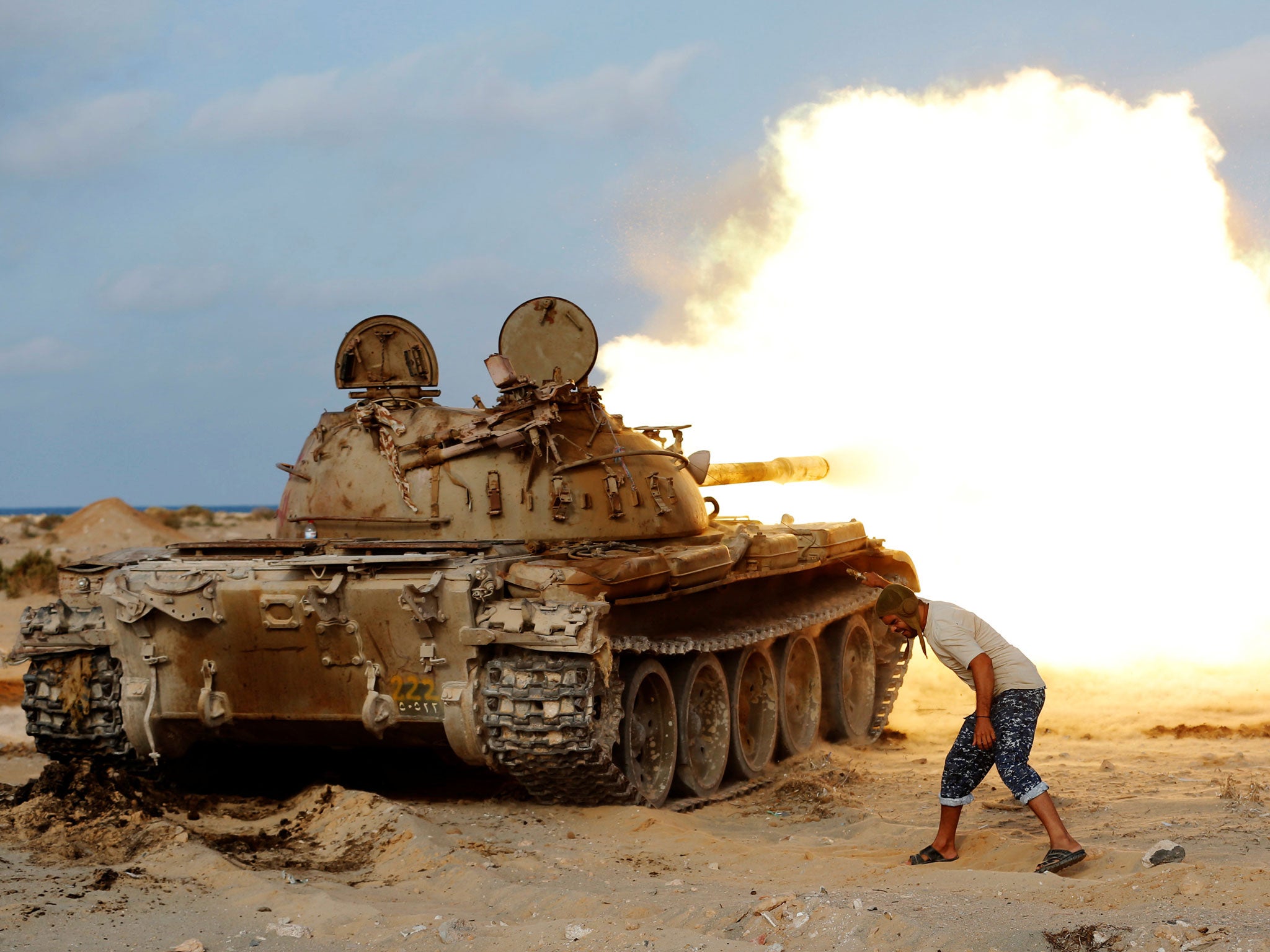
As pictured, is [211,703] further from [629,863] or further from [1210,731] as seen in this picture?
[1210,731]

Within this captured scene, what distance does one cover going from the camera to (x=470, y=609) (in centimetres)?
880

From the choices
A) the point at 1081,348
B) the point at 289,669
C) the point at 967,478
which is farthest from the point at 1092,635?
the point at 289,669

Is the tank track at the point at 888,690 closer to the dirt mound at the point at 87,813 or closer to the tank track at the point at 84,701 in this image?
the dirt mound at the point at 87,813

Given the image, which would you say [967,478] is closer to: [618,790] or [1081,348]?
[1081,348]

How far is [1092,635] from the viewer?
1788 cm

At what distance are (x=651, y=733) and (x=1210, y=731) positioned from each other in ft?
18.6

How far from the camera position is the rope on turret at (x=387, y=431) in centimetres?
1061

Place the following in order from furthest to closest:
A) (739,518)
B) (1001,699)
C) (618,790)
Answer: (739,518), (618,790), (1001,699)

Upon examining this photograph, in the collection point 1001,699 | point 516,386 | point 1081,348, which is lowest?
point 1001,699

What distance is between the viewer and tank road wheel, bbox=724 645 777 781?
12023mm

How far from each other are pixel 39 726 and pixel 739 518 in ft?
22.6

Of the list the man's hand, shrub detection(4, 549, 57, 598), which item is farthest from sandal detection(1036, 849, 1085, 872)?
shrub detection(4, 549, 57, 598)

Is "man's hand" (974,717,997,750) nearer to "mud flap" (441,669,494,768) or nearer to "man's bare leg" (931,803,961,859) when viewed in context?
"man's bare leg" (931,803,961,859)

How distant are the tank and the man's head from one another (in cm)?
195
